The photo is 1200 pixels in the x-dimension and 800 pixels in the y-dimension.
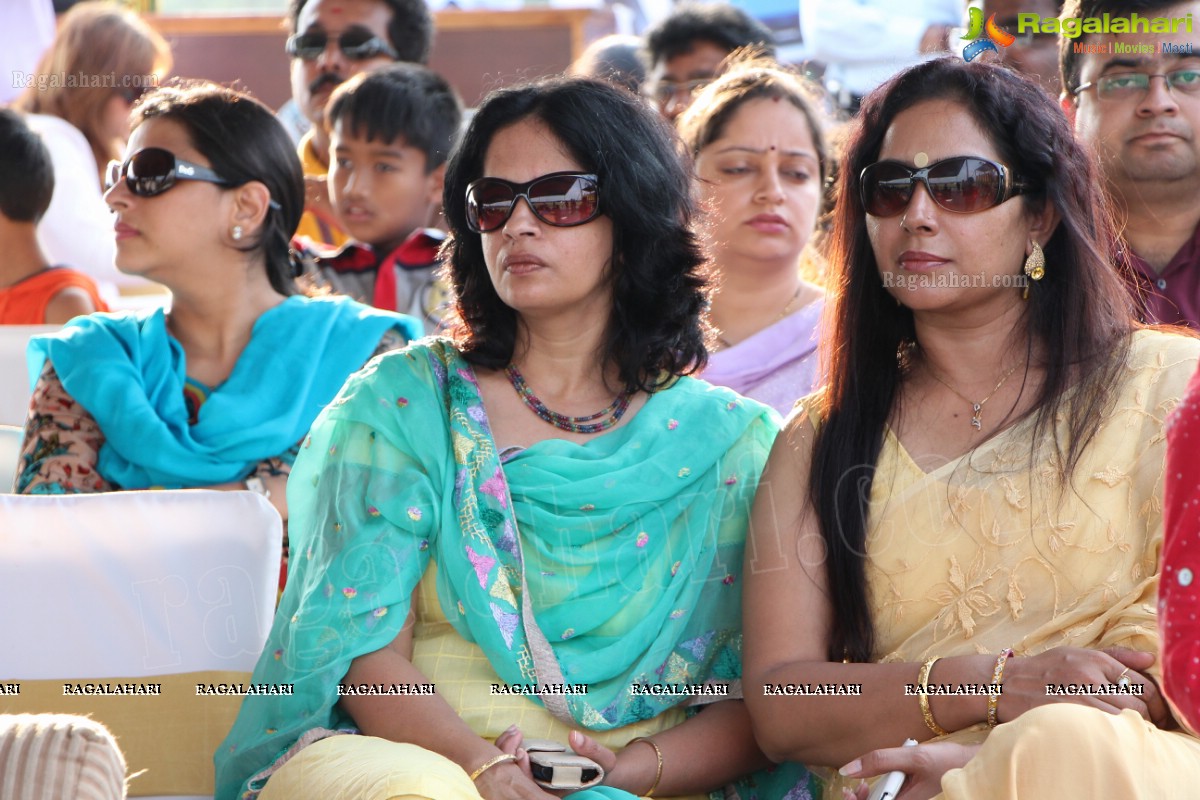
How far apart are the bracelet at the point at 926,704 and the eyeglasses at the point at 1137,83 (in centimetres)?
170

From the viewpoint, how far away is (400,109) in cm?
442

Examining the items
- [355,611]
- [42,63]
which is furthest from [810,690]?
[42,63]

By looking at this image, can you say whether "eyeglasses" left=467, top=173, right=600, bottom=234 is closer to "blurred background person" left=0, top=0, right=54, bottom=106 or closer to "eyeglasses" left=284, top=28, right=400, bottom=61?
"eyeglasses" left=284, top=28, right=400, bottom=61

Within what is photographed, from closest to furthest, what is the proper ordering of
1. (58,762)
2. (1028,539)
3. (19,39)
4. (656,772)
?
(58,762), (1028,539), (656,772), (19,39)

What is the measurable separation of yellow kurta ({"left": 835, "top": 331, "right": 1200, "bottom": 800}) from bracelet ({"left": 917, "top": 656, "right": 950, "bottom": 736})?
0.03 metres

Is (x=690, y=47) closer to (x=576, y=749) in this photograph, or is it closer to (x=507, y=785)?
(x=576, y=749)

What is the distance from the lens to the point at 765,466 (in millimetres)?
2576

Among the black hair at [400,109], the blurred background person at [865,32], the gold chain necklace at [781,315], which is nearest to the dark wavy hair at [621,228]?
the gold chain necklace at [781,315]

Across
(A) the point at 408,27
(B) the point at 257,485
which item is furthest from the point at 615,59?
(B) the point at 257,485

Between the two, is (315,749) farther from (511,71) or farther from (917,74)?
(511,71)

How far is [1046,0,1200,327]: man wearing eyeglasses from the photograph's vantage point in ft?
10.7

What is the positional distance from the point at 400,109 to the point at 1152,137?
88.2 inches

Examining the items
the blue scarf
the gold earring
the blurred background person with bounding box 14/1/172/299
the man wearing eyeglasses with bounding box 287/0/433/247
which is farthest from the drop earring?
the blurred background person with bounding box 14/1/172/299

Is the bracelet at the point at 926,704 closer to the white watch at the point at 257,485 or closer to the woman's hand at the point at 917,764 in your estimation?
the woman's hand at the point at 917,764
